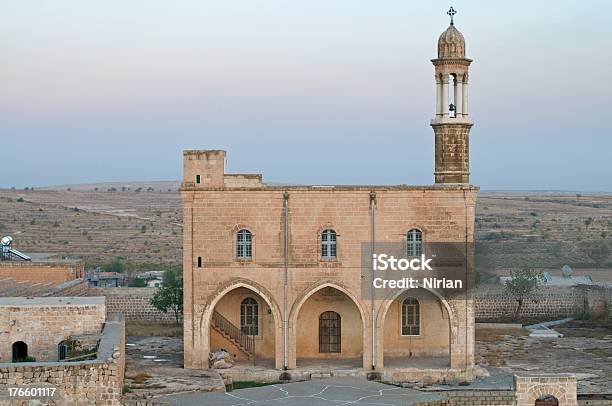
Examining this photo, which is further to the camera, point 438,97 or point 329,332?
point 329,332

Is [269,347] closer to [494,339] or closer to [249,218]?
[249,218]

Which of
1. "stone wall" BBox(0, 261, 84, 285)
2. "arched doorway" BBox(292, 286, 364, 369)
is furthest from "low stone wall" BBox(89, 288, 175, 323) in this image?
"arched doorway" BBox(292, 286, 364, 369)

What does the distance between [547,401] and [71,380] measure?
10.3m

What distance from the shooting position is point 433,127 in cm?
2934

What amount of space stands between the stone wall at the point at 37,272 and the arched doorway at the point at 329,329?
32.1ft

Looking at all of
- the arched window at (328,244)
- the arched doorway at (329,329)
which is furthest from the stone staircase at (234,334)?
the arched window at (328,244)

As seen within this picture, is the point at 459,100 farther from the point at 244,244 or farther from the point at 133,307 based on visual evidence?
the point at 133,307

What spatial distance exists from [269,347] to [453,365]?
497cm

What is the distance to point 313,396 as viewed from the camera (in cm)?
2428

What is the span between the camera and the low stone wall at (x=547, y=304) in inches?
1608

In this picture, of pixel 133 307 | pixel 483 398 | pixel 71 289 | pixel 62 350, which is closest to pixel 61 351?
pixel 62 350

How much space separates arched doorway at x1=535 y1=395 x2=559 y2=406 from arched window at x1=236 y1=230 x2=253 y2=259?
820 centimetres

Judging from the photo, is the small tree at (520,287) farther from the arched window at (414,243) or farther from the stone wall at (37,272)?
the stone wall at (37,272)

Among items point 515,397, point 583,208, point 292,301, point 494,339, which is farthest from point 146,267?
point 583,208
